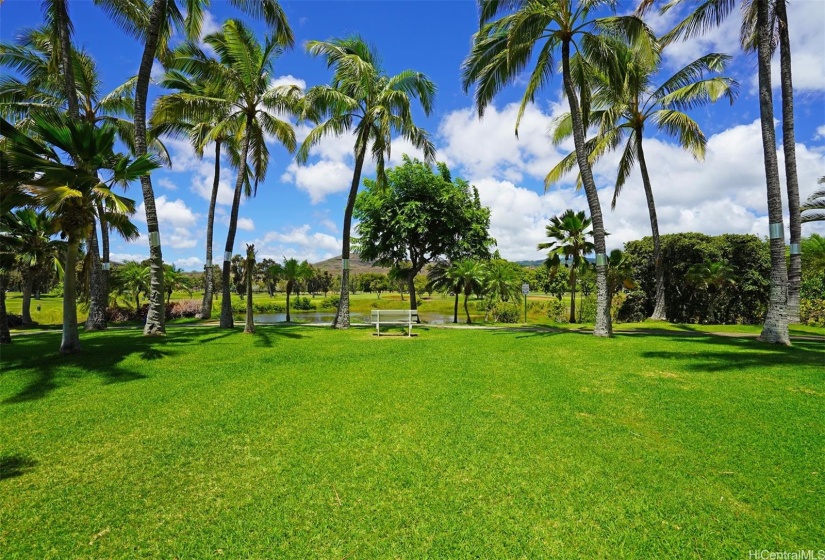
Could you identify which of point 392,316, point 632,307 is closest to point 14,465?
Answer: point 392,316

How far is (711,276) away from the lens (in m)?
21.3

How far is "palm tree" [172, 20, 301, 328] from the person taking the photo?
14359mm

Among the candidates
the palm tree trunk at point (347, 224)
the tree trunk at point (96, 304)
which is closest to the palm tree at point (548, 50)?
the palm tree trunk at point (347, 224)

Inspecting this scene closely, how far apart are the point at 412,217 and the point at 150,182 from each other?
11765 mm

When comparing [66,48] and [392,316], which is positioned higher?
[66,48]

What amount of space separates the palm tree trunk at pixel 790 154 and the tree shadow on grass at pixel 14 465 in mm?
16773

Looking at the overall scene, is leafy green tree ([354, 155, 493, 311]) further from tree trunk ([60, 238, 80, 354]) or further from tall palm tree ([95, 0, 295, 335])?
tree trunk ([60, 238, 80, 354])

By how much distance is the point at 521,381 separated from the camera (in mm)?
7207

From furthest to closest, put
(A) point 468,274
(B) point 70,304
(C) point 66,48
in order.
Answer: (A) point 468,274
(C) point 66,48
(B) point 70,304

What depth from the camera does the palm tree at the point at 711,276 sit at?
21062mm

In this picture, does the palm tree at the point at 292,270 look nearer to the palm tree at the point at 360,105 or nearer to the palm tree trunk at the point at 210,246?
the palm tree trunk at the point at 210,246

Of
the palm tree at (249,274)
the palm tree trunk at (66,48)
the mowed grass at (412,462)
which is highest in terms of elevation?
the palm tree trunk at (66,48)

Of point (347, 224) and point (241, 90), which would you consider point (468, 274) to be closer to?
point (347, 224)

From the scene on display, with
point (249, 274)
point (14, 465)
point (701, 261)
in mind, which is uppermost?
point (701, 261)
